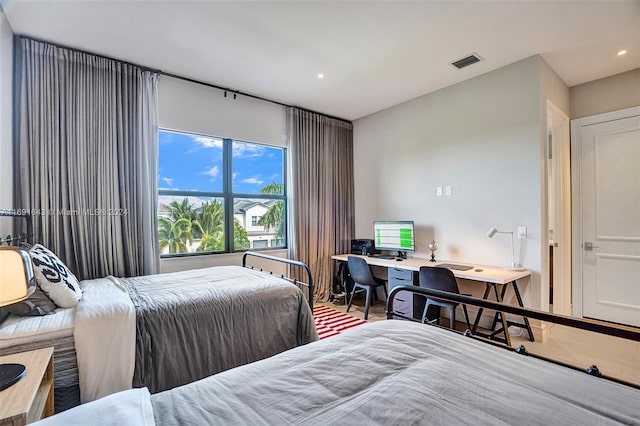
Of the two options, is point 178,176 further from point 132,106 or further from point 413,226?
point 413,226

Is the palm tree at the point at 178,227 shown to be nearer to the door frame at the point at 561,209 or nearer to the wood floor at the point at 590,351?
the wood floor at the point at 590,351

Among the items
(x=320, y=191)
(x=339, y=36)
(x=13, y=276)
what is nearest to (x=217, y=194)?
(x=320, y=191)

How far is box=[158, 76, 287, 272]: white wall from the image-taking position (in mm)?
3182

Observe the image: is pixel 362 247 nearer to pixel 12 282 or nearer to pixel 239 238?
pixel 239 238

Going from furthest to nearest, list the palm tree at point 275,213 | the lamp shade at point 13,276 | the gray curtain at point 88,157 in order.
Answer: the palm tree at point 275,213, the gray curtain at point 88,157, the lamp shade at point 13,276

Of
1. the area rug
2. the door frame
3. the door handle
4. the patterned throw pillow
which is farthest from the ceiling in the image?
the area rug

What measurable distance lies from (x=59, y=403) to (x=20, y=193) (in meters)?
1.82

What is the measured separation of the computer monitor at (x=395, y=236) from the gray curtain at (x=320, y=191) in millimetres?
758

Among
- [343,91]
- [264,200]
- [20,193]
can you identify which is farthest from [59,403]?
[343,91]

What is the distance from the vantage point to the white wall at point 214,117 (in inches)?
125

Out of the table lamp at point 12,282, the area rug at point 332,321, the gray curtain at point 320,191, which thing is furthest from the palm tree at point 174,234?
the table lamp at point 12,282

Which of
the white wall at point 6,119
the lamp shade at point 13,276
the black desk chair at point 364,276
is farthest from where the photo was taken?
the black desk chair at point 364,276

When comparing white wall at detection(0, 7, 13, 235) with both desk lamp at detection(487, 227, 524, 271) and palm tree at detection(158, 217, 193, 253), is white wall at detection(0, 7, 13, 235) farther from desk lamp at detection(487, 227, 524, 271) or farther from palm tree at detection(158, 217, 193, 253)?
desk lamp at detection(487, 227, 524, 271)

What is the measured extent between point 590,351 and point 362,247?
8.21 ft
